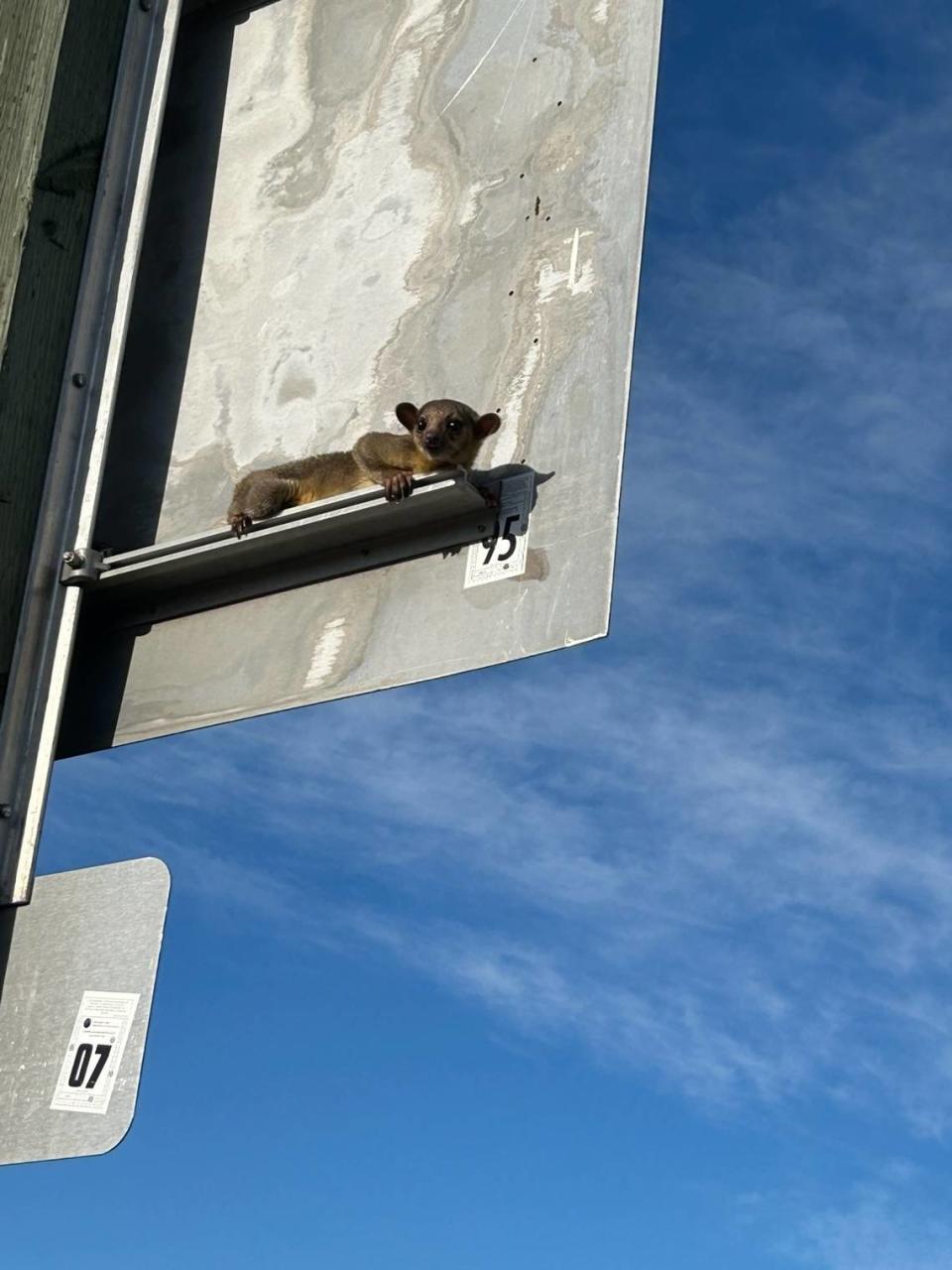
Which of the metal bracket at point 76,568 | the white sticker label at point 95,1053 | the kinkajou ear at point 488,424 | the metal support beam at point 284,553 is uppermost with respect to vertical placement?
the kinkajou ear at point 488,424

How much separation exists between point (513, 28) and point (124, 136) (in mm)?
955

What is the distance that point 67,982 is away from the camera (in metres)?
3.29

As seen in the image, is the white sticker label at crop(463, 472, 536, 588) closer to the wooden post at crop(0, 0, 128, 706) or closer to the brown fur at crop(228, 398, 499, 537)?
the brown fur at crop(228, 398, 499, 537)

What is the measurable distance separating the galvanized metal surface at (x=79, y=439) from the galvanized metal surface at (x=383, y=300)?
34 cm

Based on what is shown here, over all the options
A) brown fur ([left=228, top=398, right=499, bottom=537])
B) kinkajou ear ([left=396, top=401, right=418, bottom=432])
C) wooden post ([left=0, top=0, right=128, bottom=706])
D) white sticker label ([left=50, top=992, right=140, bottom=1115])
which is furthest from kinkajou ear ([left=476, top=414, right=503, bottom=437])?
white sticker label ([left=50, top=992, right=140, bottom=1115])

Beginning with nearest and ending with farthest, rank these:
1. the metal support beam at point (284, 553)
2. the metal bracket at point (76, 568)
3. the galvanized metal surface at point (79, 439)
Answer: the galvanized metal surface at point (79, 439)
the metal support beam at point (284, 553)
the metal bracket at point (76, 568)

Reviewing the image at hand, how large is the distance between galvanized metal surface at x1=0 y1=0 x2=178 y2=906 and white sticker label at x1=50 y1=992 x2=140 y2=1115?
41 centimetres

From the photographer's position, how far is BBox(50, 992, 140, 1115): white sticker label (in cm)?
305

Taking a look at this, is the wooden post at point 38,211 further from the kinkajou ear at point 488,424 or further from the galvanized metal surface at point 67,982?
the kinkajou ear at point 488,424

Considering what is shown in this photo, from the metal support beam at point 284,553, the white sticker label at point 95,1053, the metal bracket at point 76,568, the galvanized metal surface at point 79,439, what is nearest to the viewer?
the white sticker label at point 95,1053

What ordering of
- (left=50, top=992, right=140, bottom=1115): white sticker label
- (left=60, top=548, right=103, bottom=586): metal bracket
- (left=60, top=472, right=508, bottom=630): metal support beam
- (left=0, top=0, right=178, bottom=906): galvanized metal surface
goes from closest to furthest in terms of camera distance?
1. (left=50, top=992, right=140, bottom=1115): white sticker label
2. (left=0, top=0, right=178, bottom=906): galvanized metal surface
3. (left=60, top=472, right=508, bottom=630): metal support beam
4. (left=60, top=548, right=103, bottom=586): metal bracket

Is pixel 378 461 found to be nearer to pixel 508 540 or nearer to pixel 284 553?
pixel 284 553

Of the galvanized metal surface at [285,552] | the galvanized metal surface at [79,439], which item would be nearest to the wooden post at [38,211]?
the galvanized metal surface at [79,439]

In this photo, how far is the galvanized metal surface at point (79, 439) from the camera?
147 inches
